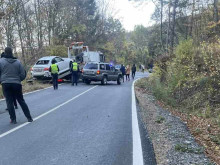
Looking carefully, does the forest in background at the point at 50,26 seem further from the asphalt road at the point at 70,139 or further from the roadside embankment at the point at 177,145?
the roadside embankment at the point at 177,145

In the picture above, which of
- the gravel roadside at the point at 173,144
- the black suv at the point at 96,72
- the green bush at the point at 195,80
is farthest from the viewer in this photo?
the black suv at the point at 96,72

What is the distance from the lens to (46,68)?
21656 millimetres

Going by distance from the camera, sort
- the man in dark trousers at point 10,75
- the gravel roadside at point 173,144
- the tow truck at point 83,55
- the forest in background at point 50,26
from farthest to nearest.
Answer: the tow truck at point 83,55
the forest in background at point 50,26
the man in dark trousers at point 10,75
the gravel roadside at point 173,144

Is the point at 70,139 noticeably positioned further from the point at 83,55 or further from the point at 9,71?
the point at 83,55

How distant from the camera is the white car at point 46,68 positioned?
71.5ft

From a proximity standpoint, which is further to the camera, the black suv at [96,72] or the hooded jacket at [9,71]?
the black suv at [96,72]

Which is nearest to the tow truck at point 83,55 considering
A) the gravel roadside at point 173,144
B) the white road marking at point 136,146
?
the white road marking at point 136,146

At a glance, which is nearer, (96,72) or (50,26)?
(96,72)

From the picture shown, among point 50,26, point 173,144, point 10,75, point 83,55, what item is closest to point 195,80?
point 173,144

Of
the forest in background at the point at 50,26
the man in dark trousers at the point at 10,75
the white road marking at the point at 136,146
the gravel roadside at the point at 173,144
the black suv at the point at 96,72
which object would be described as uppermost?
the forest in background at the point at 50,26

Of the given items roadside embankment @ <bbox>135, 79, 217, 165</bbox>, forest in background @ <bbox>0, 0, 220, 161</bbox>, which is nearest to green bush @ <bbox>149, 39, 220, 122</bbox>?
forest in background @ <bbox>0, 0, 220, 161</bbox>

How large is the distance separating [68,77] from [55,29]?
40.3ft

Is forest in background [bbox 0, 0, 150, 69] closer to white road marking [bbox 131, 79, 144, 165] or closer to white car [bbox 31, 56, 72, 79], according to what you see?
white car [bbox 31, 56, 72, 79]

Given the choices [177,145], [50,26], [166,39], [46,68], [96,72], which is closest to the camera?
[177,145]
